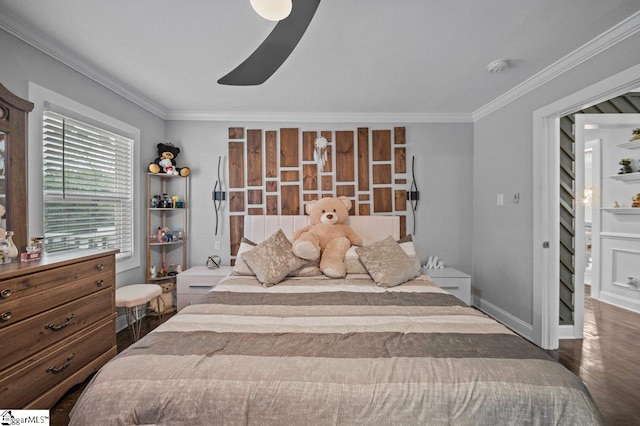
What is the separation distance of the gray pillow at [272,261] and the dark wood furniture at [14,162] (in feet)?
4.97

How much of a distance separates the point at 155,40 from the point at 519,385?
2.85 metres

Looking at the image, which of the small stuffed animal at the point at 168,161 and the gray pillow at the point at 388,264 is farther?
the small stuffed animal at the point at 168,161

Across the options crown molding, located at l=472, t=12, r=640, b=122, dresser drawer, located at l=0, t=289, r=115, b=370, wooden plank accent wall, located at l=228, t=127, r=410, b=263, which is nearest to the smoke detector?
crown molding, located at l=472, t=12, r=640, b=122

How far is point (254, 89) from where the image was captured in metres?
2.80

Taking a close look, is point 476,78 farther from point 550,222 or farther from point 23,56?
point 23,56

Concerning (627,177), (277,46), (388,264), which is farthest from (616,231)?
(277,46)

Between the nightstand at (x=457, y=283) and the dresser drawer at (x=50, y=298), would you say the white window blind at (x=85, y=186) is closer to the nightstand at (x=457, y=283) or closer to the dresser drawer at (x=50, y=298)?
the dresser drawer at (x=50, y=298)

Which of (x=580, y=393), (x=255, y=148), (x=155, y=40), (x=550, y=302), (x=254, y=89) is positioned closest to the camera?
(x=580, y=393)

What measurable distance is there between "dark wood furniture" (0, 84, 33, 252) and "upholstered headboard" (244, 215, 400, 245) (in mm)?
1865

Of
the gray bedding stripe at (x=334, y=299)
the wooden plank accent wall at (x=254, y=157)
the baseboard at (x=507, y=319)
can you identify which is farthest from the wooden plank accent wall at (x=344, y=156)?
the baseboard at (x=507, y=319)

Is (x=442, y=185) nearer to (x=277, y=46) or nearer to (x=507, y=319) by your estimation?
(x=507, y=319)

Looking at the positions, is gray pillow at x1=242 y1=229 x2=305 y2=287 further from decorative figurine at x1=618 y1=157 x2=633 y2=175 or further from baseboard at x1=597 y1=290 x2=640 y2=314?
decorative figurine at x1=618 y1=157 x2=633 y2=175

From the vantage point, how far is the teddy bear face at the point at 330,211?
3.11m

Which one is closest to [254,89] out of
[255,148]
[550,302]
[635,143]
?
[255,148]
